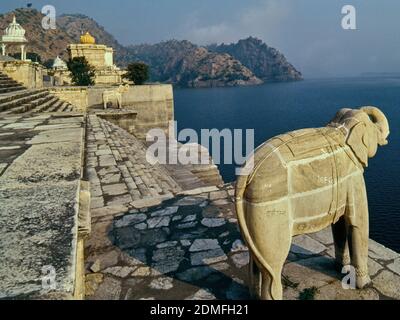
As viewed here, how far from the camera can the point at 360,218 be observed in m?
3.24

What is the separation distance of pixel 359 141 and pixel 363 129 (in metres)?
0.15

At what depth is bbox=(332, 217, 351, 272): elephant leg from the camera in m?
3.53

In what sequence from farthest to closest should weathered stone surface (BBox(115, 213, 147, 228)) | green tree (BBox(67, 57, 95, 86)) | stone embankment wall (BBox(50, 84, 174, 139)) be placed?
1. green tree (BBox(67, 57, 95, 86))
2. stone embankment wall (BBox(50, 84, 174, 139))
3. weathered stone surface (BBox(115, 213, 147, 228))

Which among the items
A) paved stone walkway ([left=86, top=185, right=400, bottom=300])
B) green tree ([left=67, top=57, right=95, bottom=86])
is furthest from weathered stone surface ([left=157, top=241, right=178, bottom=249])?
green tree ([left=67, top=57, right=95, bottom=86])

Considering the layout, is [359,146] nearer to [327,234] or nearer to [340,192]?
[340,192]

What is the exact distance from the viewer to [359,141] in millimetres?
3148

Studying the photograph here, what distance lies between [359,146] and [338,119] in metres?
0.41

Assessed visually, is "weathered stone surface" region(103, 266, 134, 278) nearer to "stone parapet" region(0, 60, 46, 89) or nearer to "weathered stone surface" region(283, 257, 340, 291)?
"weathered stone surface" region(283, 257, 340, 291)

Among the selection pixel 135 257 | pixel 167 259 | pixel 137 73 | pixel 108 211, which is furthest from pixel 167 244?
pixel 137 73

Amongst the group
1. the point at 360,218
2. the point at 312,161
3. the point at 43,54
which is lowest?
the point at 360,218

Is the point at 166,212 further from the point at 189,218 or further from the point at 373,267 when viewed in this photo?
the point at 373,267

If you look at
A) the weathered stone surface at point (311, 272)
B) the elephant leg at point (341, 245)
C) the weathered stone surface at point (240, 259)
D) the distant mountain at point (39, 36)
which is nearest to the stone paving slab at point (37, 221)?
the weathered stone surface at point (240, 259)

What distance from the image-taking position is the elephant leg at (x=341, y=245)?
11.6 feet
